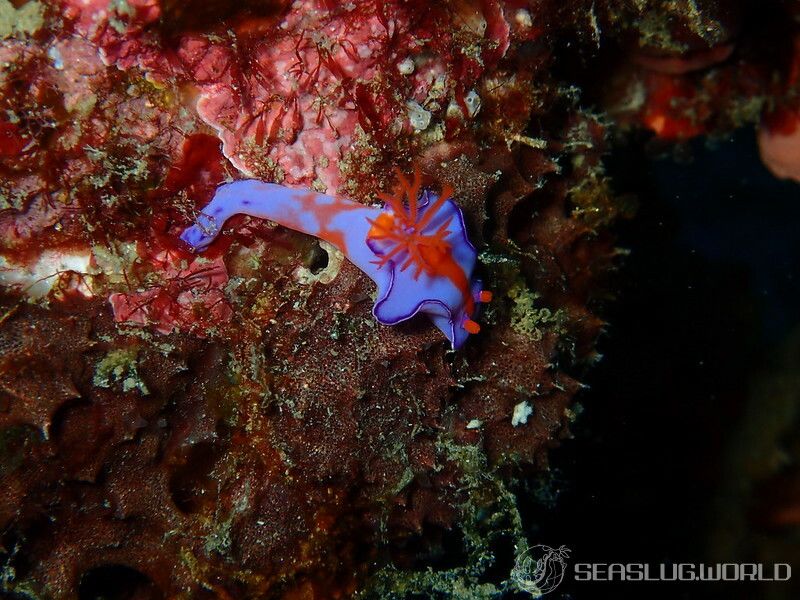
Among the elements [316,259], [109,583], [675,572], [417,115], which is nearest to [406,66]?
[417,115]

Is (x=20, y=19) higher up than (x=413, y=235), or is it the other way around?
(x=20, y=19)

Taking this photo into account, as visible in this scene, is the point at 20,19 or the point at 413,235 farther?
the point at 413,235

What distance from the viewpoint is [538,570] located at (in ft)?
12.4

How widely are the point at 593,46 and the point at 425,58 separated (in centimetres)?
158

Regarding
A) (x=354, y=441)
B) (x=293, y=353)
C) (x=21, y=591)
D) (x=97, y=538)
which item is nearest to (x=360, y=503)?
(x=354, y=441)

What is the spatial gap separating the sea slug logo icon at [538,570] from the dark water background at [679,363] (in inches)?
20.7

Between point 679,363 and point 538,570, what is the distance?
2.83 metres

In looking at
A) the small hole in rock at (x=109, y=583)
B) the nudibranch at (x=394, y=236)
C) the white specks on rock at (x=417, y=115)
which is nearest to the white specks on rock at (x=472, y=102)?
the white specks on rock at (x=417, y=115)

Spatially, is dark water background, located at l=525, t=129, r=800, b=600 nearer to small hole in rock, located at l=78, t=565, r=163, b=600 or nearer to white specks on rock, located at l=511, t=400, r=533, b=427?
white specks on rock, located at l=511, t=400, r=533, b=427

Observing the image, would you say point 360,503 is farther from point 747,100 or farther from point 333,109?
point 747,100

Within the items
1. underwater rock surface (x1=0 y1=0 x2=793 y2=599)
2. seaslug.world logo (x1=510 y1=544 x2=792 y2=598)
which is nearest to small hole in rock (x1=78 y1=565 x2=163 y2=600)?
underwater rock surface (x1=0 y1=0 x2=793 y2=599)

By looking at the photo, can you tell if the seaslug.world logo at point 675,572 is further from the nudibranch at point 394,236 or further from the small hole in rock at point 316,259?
the small hole in rock at point 316,259

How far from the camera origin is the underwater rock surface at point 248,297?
88.7 inches

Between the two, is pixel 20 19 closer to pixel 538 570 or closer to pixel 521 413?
pixel 521 413
